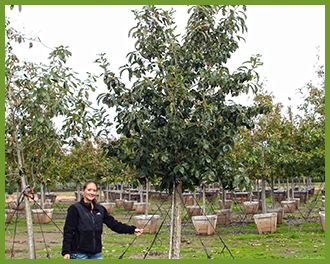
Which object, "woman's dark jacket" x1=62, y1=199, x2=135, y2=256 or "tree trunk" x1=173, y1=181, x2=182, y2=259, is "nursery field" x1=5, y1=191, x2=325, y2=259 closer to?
"tree trunk" x1=173, y1=181, x2=182, y2=259

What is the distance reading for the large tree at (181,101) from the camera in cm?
464

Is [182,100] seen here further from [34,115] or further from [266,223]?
[266,223]

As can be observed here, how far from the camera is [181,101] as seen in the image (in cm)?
469

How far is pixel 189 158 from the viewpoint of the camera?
5.01 metres

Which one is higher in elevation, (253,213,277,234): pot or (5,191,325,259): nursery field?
(253,213,277,234): pot

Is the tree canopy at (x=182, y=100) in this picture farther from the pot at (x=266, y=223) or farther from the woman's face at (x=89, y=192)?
the pot at (x=266, y=223)

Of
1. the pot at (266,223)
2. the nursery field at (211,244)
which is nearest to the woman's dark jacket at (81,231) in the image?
the nursery field at (211,244)

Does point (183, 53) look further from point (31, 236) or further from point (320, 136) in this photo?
point (320, 136)

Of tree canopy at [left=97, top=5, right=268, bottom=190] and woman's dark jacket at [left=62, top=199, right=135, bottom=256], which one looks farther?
tree canopy at [left=97, top=5, right=268, bottom=190]

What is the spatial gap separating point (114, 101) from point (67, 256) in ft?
8.25

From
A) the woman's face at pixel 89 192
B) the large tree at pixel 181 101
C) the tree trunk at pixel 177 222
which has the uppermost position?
the large tree at pixel 181 101

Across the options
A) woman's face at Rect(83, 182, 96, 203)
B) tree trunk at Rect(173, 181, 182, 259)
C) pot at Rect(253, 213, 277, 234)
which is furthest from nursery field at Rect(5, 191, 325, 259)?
woman's face at Rect(83, 182, 96, 203)

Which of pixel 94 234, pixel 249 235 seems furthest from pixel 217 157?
pixel 249 235

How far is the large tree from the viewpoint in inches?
183
